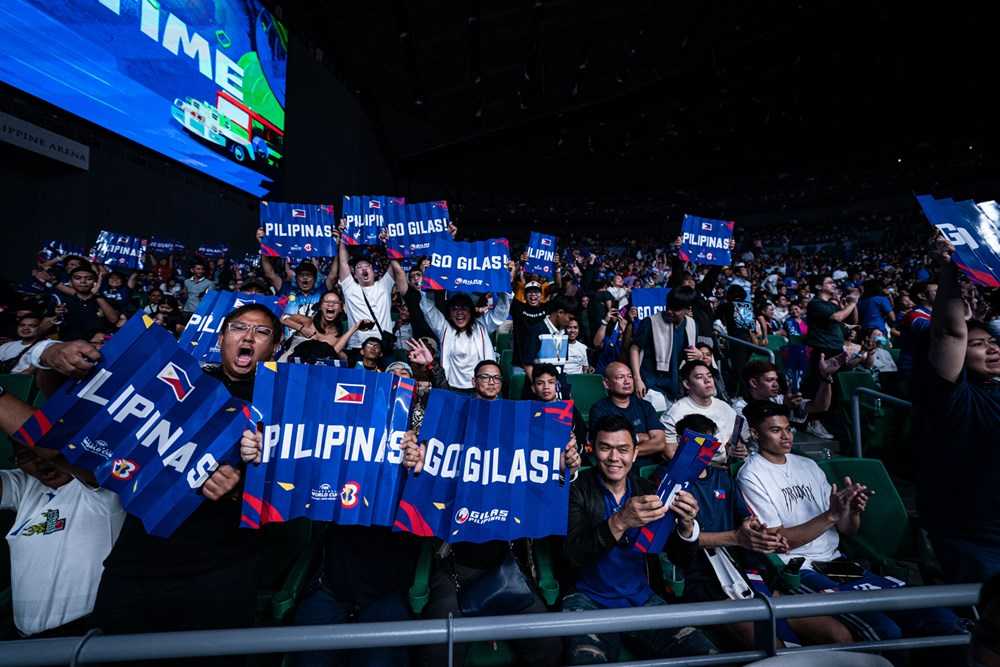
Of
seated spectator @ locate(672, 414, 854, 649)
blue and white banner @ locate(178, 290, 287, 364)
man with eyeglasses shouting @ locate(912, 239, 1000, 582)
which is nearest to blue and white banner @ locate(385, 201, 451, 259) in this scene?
blue and white banner @ locate(178, 290, 287, 364)

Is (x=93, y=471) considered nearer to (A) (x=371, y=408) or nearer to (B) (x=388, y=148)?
(A) (x=371, y=408)

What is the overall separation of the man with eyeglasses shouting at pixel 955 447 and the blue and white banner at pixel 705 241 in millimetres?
4711

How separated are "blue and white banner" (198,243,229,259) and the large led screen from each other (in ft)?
6.24

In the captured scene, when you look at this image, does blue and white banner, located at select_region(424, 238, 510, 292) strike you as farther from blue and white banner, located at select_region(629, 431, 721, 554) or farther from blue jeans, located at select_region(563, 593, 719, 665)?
blue jeans, located at select_region(563, 593, 719, 665)

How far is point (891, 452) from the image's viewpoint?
4.95m

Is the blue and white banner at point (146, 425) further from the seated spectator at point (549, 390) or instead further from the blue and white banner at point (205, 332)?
the seated spectator at point (549, 390)

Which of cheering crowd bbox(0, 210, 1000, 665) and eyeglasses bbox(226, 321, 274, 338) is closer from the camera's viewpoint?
cheering crowd bbox(0, 210, 1000, 665)

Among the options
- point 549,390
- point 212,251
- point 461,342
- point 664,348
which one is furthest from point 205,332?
point 212,251

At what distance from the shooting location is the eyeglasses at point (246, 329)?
2248 mm

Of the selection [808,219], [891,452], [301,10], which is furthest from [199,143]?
[808,219]

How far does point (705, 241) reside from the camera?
6.87 m

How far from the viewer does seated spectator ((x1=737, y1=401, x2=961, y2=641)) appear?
85.6 inches

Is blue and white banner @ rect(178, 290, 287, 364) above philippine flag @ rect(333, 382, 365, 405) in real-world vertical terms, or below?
above

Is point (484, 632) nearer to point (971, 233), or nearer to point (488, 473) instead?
point (488, 473)
